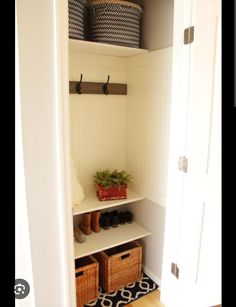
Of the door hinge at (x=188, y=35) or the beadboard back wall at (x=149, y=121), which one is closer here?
the door hinge at (x=188, y=35)

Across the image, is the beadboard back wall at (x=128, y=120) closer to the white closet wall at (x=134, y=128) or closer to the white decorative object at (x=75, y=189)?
the white closet wall at (x=134, y=128)

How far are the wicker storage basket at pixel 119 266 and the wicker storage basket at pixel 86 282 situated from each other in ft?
0.33

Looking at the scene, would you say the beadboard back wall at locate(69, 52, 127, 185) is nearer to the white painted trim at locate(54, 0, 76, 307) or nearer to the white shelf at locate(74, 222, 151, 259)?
the white shelf at locate(74, 222, 151, 259)

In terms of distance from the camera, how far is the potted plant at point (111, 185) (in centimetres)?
181

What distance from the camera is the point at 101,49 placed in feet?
5.57

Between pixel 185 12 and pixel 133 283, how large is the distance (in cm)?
191

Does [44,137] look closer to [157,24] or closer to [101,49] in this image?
[101,49]

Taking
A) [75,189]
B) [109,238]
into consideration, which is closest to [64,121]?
[75,189]

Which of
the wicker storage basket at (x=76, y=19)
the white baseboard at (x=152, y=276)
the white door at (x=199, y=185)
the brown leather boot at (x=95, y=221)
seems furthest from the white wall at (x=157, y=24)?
the white baseboard at (x=152, y=276)

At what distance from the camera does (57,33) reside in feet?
3.40

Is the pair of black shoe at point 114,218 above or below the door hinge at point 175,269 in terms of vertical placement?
above

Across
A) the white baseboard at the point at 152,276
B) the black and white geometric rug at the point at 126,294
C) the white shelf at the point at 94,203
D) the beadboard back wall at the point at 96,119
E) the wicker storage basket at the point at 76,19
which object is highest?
the wicker storage basket at the point at 76,19

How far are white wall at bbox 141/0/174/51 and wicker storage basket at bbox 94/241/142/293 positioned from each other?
154 cm

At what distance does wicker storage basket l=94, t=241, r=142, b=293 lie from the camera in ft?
6.02
